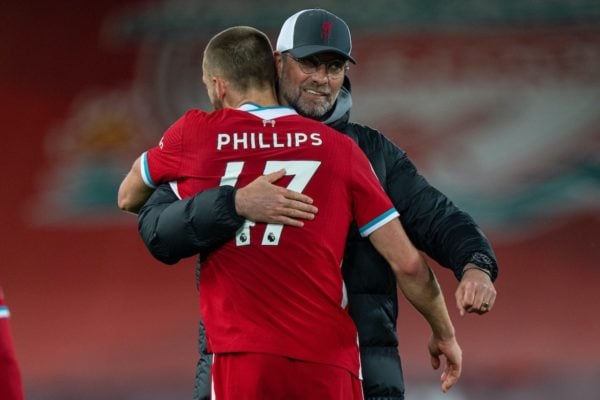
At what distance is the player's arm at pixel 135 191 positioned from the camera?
6.91 feet

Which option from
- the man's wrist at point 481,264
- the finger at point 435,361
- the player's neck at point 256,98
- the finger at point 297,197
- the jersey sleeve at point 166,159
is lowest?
the finger at point 435,361

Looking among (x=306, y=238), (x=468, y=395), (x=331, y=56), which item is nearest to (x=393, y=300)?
(x=306, y=238)

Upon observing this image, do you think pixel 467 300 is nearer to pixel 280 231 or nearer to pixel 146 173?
pixel 280 231

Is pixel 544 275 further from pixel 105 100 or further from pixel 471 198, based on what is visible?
pixel 105 100

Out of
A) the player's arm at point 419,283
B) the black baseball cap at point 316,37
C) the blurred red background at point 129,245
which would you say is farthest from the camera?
the blurred red background at point 129,245

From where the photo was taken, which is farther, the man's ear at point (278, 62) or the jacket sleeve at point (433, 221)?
the man's ear at point (278, 62)

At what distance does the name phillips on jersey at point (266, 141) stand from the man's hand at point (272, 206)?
7cm

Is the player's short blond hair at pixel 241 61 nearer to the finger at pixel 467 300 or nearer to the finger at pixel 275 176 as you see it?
the finger at pixel 275 176

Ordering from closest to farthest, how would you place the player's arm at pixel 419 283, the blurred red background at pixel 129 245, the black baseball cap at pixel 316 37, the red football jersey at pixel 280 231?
the red football jersey at pixel 280 231, the player's arm at pixel 419 283, the black baseball cap at pixel 316 37, the blurred red background at pixel 129 245

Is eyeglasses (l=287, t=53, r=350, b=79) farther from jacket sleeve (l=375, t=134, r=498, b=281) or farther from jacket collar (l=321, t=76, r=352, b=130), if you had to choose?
jacket sleeve (l=375, t=134, r=498, b=281)

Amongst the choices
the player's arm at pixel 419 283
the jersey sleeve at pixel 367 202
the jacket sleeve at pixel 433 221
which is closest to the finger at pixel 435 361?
the player's arm at pixel 419 283

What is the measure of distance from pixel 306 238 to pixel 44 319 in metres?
2.49

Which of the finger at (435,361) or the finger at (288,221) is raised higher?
the finger at (288,221)

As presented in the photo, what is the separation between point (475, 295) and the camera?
6.43 ft
